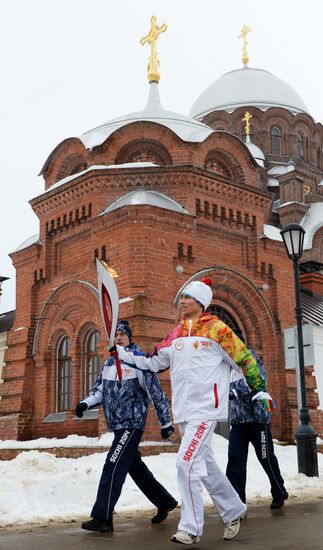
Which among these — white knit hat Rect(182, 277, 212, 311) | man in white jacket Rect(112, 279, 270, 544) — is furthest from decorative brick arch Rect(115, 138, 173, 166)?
man in white jacket Rect(112, 279, 270, 544)

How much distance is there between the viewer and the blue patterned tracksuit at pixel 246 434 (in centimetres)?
683

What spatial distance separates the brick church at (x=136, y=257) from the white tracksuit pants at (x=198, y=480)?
9189 millimetres

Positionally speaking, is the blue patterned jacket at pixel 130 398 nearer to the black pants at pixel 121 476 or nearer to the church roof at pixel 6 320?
the black pants at pixel 121 476

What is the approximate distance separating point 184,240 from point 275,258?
3.46m

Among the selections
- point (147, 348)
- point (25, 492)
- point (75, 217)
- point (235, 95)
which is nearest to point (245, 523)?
point (25, 492)

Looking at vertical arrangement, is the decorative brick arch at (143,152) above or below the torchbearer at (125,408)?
above

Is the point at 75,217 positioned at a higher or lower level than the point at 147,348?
higher

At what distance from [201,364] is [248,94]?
34460 millimetres

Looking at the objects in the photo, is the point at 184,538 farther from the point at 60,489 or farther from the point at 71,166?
the point at 71,166

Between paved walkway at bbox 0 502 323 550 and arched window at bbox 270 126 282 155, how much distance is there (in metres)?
31.5

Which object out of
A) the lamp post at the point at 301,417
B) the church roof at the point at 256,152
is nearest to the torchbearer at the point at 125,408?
the lamp post at the point at 301,417

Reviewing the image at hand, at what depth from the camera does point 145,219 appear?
49.6ft

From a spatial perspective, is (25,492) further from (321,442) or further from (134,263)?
(321,442)

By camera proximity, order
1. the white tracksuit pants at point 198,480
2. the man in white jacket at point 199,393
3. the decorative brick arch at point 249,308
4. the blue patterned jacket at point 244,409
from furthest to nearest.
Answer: the decorative brick arch at point 249,308, the blue patterned jacket at point 244,409, the man in white jacket at point 199,393, the white tracksuit pants at point 198,480
